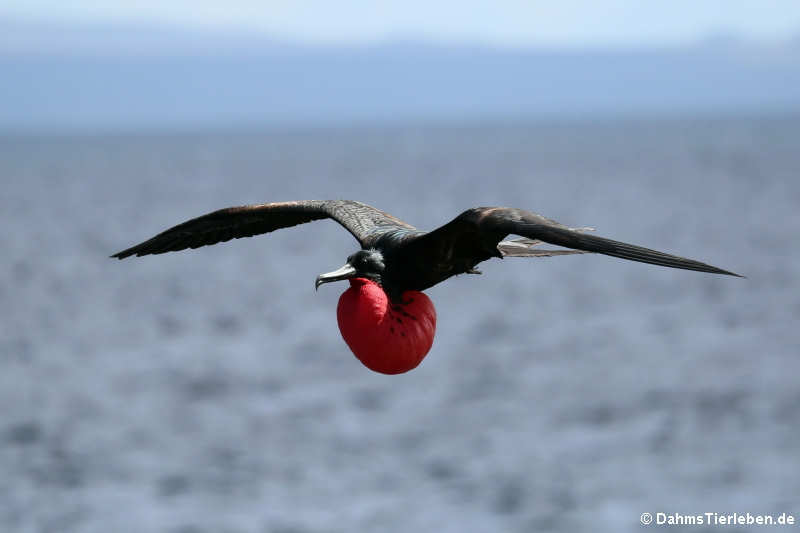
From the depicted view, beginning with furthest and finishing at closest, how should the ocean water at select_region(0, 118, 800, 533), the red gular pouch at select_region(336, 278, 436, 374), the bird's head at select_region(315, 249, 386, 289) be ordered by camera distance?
1. the ocean water at select_region(0, 118, 800, 533)
2. the bird's head at select_region(315, 249, 386, 289)
3. the red gular pouch at select_region(336, 278, 436, 374)

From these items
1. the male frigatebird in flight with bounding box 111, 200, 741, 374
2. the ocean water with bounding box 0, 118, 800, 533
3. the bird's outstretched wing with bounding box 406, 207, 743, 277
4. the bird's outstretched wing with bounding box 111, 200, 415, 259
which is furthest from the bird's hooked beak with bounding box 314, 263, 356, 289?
the ocean water with bounding box 0, 118, 800, 533

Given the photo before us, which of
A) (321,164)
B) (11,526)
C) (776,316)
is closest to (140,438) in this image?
(11,526)

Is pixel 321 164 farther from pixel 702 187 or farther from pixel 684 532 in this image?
pixel 684 532

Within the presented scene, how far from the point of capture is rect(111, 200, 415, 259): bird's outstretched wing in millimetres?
7625

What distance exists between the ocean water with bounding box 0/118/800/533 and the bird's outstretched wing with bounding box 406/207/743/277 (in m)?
23.7

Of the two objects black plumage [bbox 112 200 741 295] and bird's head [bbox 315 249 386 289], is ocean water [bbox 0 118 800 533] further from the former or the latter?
bird's head [bbox 315 249 386 289]

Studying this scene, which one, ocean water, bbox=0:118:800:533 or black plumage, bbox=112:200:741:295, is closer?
black plumage, bbox=112:200:741:295

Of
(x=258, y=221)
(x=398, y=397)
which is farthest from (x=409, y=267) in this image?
(x=398, y=397)

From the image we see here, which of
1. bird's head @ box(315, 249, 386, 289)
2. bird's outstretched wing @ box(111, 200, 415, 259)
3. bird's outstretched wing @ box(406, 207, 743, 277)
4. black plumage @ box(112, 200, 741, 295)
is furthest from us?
bird's outstretched wing @ box(111, 200, 415, 259)

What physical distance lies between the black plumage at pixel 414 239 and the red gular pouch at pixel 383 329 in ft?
0.54

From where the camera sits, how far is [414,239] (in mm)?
6551

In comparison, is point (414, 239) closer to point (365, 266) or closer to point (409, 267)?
point (409, 267)

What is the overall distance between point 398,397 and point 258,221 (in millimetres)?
33451

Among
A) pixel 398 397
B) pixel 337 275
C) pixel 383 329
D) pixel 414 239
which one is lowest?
pixel 383 329
